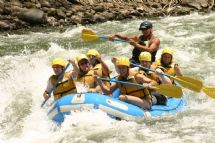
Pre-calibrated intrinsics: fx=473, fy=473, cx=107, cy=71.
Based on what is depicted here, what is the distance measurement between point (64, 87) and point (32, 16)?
9.78 m

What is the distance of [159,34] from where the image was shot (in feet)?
47.4

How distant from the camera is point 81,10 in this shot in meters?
17.9

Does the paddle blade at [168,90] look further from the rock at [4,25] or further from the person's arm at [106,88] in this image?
the rock at [4,25]

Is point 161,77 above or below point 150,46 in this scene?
below

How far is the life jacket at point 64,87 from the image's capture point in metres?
7.07

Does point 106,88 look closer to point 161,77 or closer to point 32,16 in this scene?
point 161,77

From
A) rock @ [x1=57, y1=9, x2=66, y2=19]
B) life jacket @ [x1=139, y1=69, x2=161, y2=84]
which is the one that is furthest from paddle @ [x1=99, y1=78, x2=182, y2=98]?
rock @ [x1=57, y1=9, x2=66, y2=19]

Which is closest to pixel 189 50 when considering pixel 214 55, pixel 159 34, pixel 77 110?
pixel 214 55

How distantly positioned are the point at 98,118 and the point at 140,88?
881mm

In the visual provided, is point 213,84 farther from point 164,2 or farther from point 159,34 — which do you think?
point 164,2

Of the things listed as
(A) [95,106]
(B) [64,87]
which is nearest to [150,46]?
(B) [64,87]

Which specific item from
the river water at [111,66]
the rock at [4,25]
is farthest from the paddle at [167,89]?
the rock at [4,25]

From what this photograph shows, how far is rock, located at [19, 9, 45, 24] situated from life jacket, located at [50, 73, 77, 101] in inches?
378

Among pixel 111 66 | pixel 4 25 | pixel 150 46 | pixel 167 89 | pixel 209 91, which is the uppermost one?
pixel 150 46
